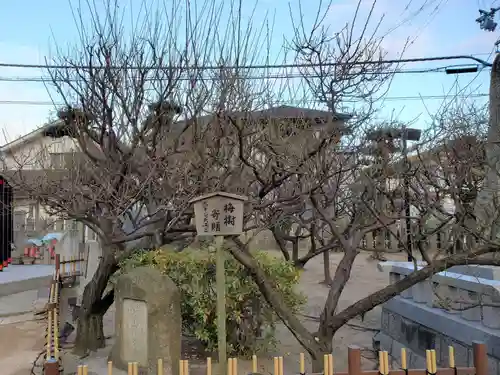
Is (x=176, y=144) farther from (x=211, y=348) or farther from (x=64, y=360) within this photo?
(x=64, y=360)

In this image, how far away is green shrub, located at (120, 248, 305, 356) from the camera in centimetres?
714

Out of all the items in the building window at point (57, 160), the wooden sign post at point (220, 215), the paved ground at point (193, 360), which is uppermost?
the building window at point (57, 160)

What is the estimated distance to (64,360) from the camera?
24.4ft

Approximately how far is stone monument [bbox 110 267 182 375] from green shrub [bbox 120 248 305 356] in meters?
0.97

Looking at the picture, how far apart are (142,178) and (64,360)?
124 inches

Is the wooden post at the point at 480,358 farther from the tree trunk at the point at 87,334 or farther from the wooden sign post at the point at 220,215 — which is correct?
the tree trunk at the point at 87,334

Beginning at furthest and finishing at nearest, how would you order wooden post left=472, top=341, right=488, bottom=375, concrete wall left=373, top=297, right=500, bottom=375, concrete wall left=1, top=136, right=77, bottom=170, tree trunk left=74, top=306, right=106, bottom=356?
concrete wall left=1, top=136, right=77, bottom=170 < tree trunk left=74, top=306, right=106, bottom=356 < concrete wall left=373, top=297, right=500, bottom=375 < wooden post left=472, top=341, right=488, bottom=375

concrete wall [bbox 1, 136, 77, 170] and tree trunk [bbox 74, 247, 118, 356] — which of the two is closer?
tree trunk [bbox 74, 247, 118, 356]

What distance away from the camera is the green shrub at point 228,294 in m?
7.14

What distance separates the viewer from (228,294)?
7.08 meters

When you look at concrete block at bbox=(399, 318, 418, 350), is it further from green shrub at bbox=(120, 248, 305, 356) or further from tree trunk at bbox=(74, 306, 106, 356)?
tree trunk at bbox=(74, 306, 106, 356)

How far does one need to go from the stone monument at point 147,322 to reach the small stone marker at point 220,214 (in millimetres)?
1731

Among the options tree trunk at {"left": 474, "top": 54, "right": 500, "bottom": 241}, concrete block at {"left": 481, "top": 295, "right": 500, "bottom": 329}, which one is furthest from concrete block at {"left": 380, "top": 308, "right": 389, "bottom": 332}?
tree trunk at {"left": 474, "top": 54, "right": 500, "bottom": 241}

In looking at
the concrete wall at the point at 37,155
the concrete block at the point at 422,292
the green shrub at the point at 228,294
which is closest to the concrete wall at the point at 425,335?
the concrete block at the point at 422,292
